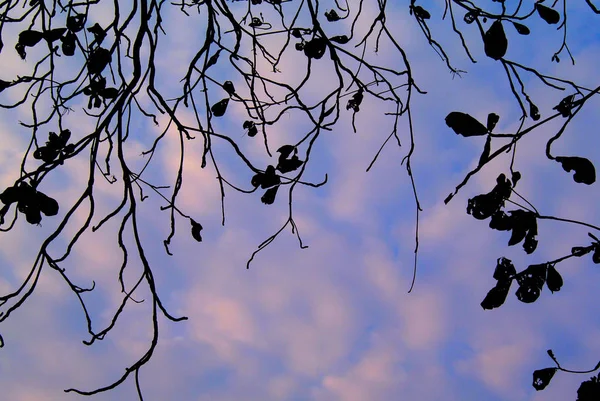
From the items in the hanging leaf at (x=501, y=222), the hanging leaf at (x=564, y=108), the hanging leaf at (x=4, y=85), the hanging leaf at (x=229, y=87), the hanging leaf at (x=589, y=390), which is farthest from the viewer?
the hanging leaf at (x=229, y=87)

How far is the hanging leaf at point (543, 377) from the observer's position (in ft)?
3.14

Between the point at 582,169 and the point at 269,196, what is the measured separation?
863mm

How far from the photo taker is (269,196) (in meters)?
1.58

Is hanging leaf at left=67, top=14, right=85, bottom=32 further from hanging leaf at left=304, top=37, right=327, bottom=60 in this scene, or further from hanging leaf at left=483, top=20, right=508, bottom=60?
hanging leaf at left=483, top=20, right=508, bottom=60

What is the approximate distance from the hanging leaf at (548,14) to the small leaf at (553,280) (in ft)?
2.24

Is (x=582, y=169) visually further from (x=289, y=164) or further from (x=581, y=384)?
(x=289, y=164)

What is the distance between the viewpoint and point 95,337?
49.9 inches

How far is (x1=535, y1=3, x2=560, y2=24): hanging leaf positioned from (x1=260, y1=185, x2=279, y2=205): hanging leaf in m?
0.85

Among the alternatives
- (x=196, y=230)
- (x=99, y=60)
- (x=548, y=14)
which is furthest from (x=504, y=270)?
(x=99, y=60)

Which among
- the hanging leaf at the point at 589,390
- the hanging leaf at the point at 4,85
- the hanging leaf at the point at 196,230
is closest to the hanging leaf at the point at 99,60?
the hanging leaf at the point at 4,85

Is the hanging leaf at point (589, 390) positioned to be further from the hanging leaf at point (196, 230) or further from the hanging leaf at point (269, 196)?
the hanging leaf at point (196, 230)

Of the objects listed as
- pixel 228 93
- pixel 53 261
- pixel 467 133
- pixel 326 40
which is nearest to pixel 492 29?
pixel 467 133

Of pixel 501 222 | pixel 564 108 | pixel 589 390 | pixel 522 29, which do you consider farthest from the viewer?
pixel 522 29

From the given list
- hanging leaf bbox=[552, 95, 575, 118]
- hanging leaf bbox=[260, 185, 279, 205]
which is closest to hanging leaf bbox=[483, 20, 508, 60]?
hanging leaf bbox=[552, 95, 575, 118]
